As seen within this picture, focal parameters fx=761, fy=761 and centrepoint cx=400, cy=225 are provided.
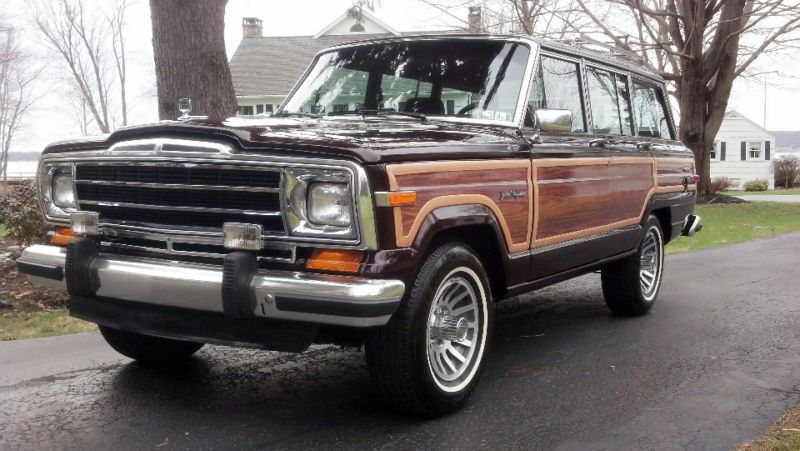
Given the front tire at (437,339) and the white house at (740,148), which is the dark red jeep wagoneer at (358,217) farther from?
the white house at (740,148)

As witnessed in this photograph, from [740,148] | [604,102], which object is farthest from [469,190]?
[740,148]

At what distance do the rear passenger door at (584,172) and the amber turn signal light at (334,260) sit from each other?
1.57m

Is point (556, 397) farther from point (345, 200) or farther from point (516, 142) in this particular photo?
point (345, 200)

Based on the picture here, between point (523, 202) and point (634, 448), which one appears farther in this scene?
point (523, 202)

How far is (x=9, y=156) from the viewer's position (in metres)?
49.9

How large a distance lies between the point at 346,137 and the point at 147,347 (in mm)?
2052

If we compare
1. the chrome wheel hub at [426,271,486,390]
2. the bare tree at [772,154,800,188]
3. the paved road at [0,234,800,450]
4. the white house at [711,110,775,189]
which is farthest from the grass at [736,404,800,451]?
the white house at [711,110,775,189]

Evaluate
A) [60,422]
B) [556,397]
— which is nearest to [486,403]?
[556,397]

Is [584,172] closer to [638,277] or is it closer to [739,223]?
[638,277]

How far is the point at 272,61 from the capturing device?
35.0m

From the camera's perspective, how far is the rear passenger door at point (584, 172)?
4.74m

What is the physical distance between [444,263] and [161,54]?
17.4 ft

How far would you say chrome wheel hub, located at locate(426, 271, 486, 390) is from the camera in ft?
12.8

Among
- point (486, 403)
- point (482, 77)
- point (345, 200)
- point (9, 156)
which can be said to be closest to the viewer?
point (345, 200)
